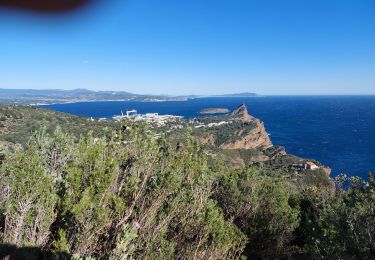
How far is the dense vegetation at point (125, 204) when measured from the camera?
22.1 feet

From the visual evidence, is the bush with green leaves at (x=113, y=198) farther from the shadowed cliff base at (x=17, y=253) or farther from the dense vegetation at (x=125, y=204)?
the shadowed cliff base at (x=17, y=253)

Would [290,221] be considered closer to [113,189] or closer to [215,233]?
[215,233]

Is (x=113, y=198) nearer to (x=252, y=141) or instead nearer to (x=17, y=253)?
(x=17, y=253)

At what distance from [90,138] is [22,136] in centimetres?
3548

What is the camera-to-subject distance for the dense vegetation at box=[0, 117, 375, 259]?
6.73m

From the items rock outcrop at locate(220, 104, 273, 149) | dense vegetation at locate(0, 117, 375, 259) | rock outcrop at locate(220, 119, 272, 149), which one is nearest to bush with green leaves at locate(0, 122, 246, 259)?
dense vegetation at locate(0, 117, 375, 259)

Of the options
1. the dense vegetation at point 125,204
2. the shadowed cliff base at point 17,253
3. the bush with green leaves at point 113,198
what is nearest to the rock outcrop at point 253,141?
the dense vegetation at point 125,204

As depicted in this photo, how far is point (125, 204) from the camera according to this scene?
8305mm

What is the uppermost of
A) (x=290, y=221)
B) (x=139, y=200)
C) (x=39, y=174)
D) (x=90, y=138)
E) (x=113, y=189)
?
(x=90, y=138)

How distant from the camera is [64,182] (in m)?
7.43

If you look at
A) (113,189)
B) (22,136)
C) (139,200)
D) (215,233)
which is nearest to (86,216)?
(113,189)

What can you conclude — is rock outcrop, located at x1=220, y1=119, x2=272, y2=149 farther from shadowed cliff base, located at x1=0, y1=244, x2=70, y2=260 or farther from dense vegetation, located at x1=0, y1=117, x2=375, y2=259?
shadowed cliff base, located at x1=0, y1=244, x2=70, y2=260

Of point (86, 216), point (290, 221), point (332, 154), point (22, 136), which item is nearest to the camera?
point (86, 216)

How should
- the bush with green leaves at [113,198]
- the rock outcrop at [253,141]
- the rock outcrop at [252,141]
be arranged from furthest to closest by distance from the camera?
the rock outcrop at [253,141] < the rock outcrop at [252,141] < the bush with green leaves at [113,198]
